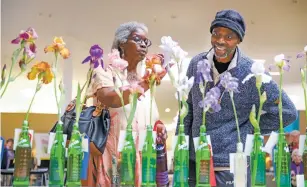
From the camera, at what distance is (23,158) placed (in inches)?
59.2

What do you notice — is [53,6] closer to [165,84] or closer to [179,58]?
[165,84]

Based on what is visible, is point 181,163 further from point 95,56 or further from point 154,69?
point 95,56

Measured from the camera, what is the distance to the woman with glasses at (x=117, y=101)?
1835 millimetres

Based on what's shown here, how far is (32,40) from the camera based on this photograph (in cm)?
156

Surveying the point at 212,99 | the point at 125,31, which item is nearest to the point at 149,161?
the point at 212,99

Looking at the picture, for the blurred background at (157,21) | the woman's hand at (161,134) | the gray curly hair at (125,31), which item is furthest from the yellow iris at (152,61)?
the blurred background at (157,21)

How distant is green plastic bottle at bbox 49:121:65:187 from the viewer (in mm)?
1490

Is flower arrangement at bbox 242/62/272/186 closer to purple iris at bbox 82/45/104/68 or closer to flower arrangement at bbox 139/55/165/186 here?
flower arrangement at bbox 139/55/165/186

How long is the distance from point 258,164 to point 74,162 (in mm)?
557

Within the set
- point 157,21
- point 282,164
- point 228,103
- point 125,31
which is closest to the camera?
point 282,164

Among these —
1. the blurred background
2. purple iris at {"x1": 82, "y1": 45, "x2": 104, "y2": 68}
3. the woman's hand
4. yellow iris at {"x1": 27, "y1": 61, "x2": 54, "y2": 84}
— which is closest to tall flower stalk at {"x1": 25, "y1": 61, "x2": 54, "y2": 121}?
yellow iris at {"x1": 27, "y1": 61, "x2": 54, "y2": 84}

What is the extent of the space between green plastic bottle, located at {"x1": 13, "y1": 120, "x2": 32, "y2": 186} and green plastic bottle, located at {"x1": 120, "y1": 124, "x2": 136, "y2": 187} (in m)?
0.29

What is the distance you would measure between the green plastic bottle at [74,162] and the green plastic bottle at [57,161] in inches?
0.9

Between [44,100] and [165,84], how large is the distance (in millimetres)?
5095
